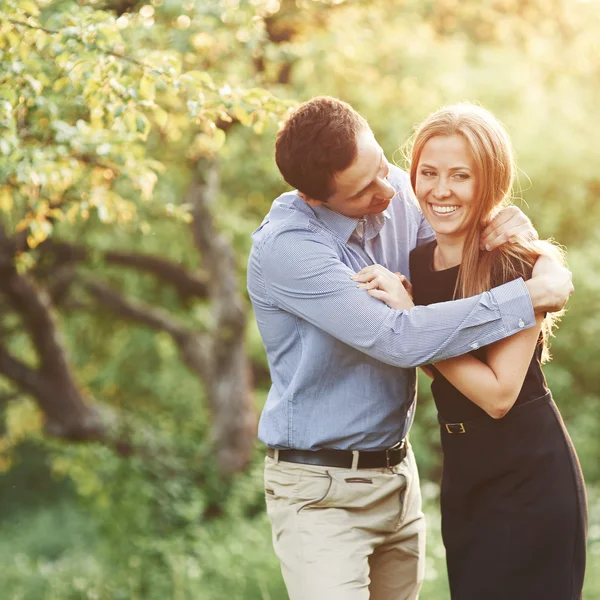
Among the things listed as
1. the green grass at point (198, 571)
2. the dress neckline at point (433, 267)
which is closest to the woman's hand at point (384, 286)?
the dress neckline at point (433, 267)

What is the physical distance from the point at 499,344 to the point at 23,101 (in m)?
2.00

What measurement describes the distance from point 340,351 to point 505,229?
574 millimetres

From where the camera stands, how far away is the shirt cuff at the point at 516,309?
2.26 m

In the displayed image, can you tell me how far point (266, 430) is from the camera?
2682mm

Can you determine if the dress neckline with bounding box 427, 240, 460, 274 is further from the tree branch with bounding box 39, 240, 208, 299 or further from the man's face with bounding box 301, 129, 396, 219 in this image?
the tree branch with bounding box 39, 240, 208, 299

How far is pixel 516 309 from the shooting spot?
2.26m

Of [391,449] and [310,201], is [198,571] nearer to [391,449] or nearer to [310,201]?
[391,449]

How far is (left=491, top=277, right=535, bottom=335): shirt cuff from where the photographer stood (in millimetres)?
2262

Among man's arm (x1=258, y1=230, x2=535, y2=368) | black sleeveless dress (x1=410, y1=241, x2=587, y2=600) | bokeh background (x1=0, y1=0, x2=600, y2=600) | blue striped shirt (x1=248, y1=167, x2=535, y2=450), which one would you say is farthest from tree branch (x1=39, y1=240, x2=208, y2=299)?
black sleeveless dress (x1=410, y1=241, x2=587, y2=600)

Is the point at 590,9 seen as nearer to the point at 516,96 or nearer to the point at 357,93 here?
the point at 516,96

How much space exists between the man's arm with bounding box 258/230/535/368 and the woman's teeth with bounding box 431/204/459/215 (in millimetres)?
279

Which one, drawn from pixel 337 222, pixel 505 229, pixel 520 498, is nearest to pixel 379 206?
pixel 337 222

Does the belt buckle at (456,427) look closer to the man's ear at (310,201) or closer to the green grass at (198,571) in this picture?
the man's ear at (310,201)

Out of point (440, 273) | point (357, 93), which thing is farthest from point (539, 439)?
point (357, 93)
